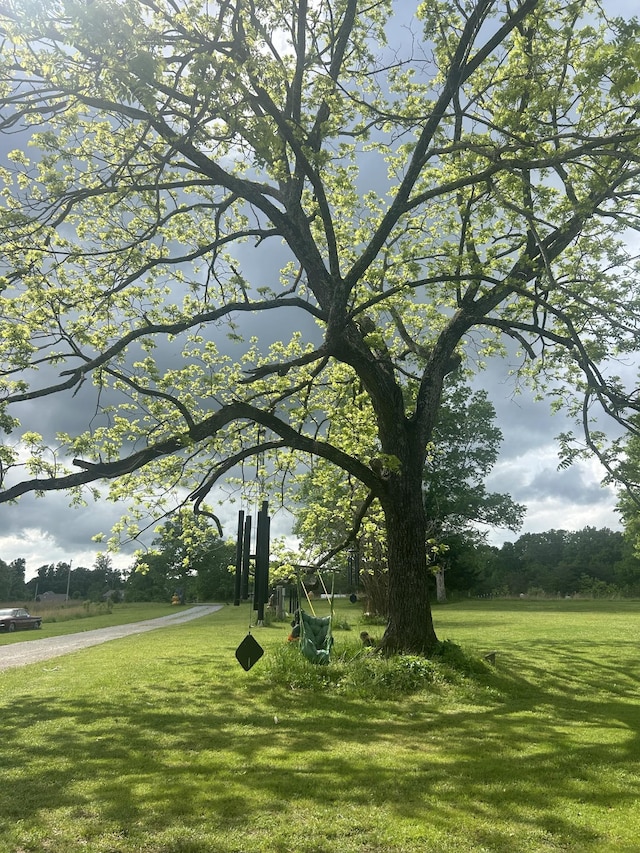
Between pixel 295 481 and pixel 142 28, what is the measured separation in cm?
1019

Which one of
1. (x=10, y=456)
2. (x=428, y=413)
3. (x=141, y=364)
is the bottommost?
(x=10, y=456)

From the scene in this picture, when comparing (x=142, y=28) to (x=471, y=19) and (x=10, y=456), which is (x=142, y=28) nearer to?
(x=471, y=19)

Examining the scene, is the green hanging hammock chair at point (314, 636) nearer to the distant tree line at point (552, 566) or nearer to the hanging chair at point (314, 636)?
the hanging chair at point (314, 636)

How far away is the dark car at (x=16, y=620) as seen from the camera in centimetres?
3184

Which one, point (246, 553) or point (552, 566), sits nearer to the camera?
point (246, 553)

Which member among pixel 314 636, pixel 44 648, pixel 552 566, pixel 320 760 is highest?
pixel 552 566

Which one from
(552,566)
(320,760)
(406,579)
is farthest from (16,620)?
(552,566)

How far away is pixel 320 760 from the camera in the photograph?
6566 mm

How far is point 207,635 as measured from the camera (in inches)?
883

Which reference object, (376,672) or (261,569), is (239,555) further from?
(376,672)

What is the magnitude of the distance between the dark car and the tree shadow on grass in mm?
24410

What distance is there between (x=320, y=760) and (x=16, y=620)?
102 ft

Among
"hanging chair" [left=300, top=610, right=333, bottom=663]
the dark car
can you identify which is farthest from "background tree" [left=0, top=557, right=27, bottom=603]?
"hanging chair" [left=300, top=610, right=333, bottom=663]

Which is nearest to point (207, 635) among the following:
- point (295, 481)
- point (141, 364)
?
point (295, 481)
